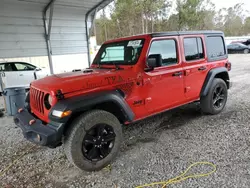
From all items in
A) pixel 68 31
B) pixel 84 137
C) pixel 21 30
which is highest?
pixel 68 31

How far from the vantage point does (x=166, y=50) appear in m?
3.49

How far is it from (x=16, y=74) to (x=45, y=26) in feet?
10.0

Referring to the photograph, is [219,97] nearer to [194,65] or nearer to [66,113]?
[194,65]

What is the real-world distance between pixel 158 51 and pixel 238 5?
5675cm

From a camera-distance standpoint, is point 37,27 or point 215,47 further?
point 37,27

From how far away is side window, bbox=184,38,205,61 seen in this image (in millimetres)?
3789

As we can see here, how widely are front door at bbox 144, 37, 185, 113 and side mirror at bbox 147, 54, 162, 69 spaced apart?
4.9 inches

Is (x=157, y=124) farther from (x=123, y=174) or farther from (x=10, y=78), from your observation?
(x=10, y=78)

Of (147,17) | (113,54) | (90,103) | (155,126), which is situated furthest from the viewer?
(147,17)

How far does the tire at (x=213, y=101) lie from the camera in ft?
14.1

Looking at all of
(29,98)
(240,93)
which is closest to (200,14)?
(240,93)

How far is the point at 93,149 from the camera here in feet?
8.96

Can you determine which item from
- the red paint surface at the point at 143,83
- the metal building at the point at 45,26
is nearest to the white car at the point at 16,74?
the metal building at the point at 45,26

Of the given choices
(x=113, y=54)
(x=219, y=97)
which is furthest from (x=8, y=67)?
(x=219, y=97)
